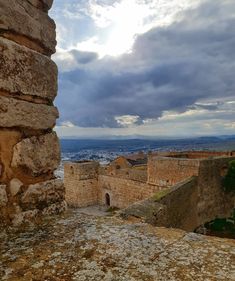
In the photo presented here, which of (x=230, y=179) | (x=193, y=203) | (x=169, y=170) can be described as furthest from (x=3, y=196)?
(x=230, y=179)

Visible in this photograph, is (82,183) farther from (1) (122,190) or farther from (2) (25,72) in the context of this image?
(2) (25,72)

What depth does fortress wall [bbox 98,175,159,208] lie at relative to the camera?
18.0 m

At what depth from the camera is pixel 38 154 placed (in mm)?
2857

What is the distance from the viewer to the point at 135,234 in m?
2.43

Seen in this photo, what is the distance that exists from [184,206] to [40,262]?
9.70m

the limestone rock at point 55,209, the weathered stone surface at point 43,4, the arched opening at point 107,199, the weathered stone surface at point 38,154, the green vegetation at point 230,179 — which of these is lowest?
the arched opening at point 107,199

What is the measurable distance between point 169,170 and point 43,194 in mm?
12296

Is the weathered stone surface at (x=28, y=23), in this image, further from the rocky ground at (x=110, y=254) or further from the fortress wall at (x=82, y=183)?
the fortress wall at (x=82, y=183)

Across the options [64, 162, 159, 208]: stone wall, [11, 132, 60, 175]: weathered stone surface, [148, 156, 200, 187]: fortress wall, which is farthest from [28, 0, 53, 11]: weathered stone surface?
[64, 162, 159, 208]: stone wall

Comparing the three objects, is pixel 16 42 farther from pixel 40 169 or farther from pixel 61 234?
pixel 61 234

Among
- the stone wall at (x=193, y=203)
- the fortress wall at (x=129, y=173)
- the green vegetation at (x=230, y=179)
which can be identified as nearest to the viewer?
the stone wall at (x=193, y=203)

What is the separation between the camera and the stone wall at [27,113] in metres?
2.59

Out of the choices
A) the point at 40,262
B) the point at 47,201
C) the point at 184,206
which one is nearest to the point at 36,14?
the point at 47,201

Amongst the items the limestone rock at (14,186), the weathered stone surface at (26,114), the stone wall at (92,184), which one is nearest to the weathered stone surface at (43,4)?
the weathered stone surface at (26,114)
